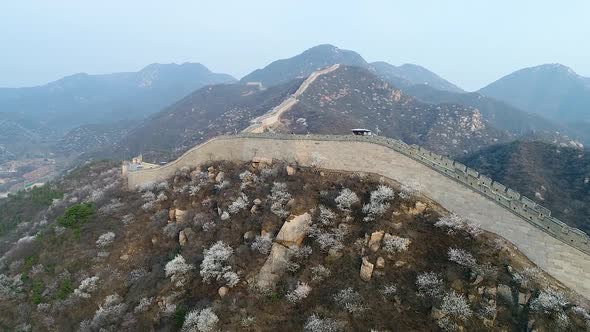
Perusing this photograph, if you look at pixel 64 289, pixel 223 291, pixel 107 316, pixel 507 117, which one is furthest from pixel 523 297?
pixel 507 117

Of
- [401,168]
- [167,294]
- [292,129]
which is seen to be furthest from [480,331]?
[292,129]

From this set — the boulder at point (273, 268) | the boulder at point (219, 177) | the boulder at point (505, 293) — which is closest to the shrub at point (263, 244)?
the boulder at point (273, 268)

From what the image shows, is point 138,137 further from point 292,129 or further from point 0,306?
point 0,306

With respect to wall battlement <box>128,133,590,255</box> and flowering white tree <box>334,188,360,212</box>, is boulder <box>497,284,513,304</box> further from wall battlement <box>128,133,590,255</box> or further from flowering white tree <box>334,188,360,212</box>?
flowering white tree <box>334,188,360,212</box>

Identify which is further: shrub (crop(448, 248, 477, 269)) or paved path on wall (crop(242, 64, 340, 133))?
paved path on wall (crop(242, 64, 340, 133))

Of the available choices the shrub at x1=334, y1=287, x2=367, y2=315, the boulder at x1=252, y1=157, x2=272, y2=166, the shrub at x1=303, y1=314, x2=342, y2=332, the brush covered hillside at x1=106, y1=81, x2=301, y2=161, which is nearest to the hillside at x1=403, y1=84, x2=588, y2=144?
the brush covered hillside at x1=106, y1=81, x2=301, y2=161

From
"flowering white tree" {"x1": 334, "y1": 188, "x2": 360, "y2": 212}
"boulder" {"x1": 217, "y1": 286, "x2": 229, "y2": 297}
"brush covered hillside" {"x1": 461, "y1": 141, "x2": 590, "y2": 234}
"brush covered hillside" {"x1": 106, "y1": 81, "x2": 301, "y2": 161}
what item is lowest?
"brush covered hillside" {"x1": 106, "y1": 81, "x2": 301, "y2": 161}

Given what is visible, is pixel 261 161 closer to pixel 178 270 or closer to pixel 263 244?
pixel 263 244
